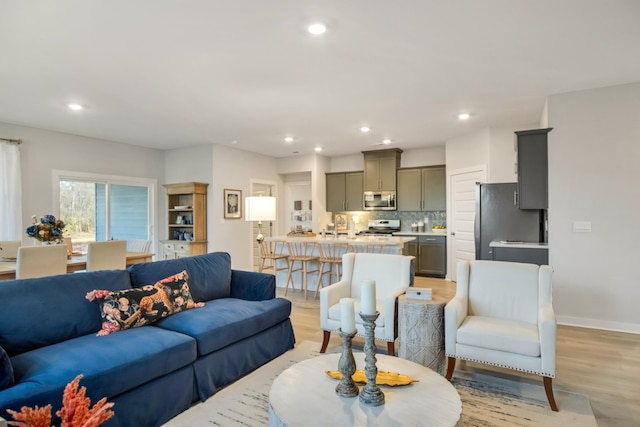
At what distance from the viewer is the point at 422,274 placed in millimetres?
7219

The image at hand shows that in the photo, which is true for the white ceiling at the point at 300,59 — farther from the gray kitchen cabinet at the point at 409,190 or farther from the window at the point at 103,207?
the gray kitchen cabinet at the point at 409,190

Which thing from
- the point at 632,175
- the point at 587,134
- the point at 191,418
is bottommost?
the point at 191,418

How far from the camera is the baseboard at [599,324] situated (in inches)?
150

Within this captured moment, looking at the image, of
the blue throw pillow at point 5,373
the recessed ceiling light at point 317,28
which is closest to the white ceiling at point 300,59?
the recessed ceiling light at point 317,28

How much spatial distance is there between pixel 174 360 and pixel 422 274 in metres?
5.80

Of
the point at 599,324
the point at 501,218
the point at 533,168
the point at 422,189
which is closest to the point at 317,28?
the point at 533,168

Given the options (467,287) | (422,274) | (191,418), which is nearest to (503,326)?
(467,287)

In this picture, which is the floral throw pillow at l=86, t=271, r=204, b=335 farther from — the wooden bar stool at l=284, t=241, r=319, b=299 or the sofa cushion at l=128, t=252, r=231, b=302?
the wooden bar stool at l=284, t=241, r=319, b=299

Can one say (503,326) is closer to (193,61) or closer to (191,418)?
(191,418)

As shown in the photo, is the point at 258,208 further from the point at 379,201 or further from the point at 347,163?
the point at 347,163

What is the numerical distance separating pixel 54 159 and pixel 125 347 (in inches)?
193

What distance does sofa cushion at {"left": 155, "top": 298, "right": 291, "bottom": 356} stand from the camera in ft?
8.38

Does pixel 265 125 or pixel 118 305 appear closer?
pixel 118 305

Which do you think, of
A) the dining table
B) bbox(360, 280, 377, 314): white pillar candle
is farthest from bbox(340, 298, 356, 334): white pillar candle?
the dining table
